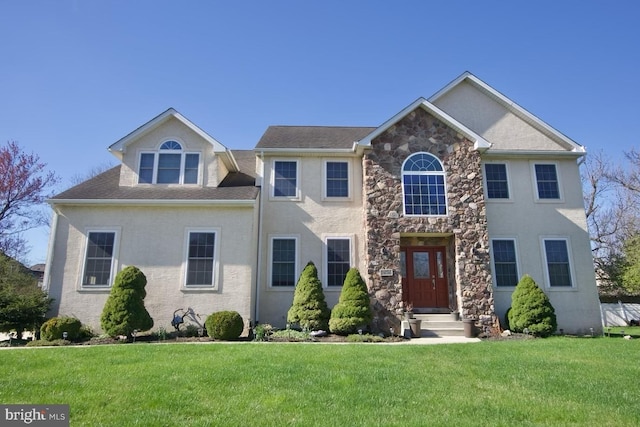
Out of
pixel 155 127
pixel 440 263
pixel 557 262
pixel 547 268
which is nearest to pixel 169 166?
pixel 155 127

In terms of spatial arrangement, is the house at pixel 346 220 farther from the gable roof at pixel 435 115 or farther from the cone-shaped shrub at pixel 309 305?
the cone-shaped shrub at pixel 309 305

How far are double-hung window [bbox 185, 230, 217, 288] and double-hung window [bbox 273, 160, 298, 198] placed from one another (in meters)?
3.03

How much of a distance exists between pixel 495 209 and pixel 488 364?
8.68 meters

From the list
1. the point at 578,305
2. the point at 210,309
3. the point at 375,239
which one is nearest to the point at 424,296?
the point at 375,239

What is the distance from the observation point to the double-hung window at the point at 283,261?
14.1m

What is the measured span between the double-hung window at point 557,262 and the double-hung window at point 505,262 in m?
1.27

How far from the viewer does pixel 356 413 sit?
191 inches

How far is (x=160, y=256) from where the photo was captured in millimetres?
13352

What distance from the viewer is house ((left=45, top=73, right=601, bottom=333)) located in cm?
1319

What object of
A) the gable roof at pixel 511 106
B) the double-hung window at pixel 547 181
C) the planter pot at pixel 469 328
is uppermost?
the gable roof at pixel 511 106

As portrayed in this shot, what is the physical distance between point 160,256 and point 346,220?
6.71 m

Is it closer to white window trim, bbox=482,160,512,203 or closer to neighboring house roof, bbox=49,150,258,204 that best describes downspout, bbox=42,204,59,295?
neighboring house roof, bbox=49,150,258,204

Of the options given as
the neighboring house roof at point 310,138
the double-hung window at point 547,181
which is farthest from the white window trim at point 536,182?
the neighboring house roof at point 310,138

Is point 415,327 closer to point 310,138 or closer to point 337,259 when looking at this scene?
point 337,259
